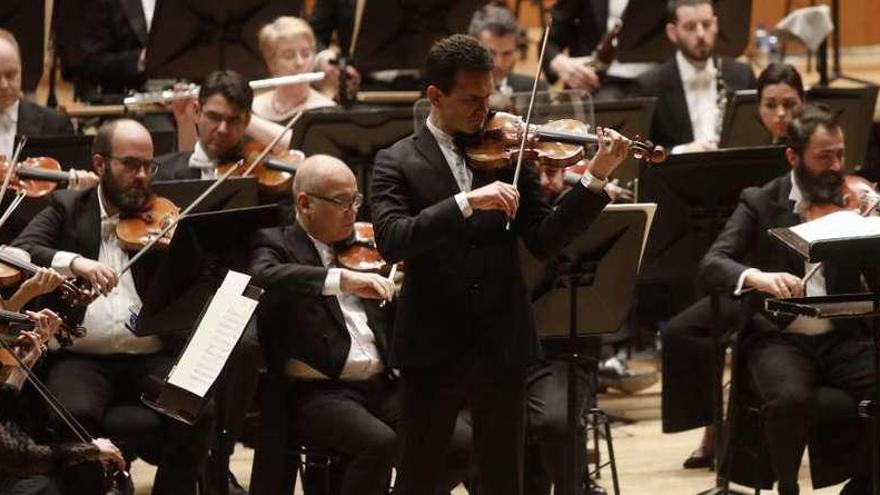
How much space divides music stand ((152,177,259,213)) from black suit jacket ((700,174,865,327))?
1.56 metres

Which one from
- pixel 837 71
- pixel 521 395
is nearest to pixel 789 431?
pixel 521 395

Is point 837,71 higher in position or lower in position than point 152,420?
higher

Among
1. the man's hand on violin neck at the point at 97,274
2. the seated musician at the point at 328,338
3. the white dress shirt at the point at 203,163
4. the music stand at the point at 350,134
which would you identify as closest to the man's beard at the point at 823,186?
the seated musician at the point at 328,338

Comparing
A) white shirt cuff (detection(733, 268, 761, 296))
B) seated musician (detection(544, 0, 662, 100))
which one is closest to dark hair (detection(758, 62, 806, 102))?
seated musician (detection(544, 0, 662, 100))

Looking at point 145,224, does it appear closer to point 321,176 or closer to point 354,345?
point 321,176

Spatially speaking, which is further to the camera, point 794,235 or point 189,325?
point 189,325

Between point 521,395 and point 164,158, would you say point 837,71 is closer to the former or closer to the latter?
point 164,158

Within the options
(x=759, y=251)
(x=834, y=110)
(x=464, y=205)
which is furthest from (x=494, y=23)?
(x=464, y=205)

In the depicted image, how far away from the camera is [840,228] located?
4.75m

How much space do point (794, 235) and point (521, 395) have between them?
3.21 ft

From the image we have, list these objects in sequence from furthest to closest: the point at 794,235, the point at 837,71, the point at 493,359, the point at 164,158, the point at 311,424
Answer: the point at 837,71
the point at 164,158
the point at 311,424
the point at 794,235
the point at 493,359

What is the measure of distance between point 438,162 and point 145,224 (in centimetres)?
140

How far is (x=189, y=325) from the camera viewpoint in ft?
17.0

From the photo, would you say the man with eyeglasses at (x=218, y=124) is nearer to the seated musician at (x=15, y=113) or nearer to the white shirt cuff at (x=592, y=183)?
the seated musician at (x=15, y=113)
